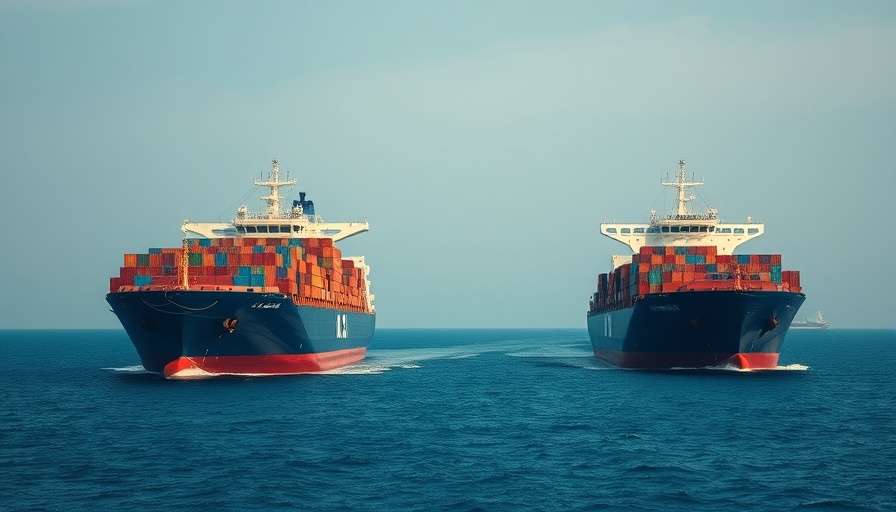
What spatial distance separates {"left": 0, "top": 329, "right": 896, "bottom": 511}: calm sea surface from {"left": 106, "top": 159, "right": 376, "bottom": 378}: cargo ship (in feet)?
6.15

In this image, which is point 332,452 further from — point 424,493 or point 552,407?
point 552,407

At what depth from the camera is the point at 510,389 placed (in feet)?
169

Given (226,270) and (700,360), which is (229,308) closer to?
(226,270)

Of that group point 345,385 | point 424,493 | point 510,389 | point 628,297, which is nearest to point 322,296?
point 345,385

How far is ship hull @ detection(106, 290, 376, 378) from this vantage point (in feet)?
157

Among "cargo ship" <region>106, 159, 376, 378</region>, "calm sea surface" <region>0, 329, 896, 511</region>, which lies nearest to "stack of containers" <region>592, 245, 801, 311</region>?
"calm sea surface" <region>0, 329, 896, 511</region>

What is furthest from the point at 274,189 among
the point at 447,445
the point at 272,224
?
the point at 447,445

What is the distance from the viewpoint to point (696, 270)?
5850 cm

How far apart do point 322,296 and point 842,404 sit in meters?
32.2

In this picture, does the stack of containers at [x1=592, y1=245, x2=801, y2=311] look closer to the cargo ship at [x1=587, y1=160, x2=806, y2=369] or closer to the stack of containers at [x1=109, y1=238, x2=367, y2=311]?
the cargo ship at [x1=587, y1=160, x2=806, y2=369]

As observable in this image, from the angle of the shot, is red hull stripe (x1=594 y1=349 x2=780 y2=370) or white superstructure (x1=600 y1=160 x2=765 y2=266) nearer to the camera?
red hull stripe (x1=594 y1=349 x2=780 y2=370)

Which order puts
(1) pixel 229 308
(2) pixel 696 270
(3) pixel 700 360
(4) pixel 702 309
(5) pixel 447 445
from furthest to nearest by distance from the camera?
(2) pixel 696 270, (3) pixel 700 360, (4) pixel 702 309, (1) pixel 229 308, (5) pixel 447 445

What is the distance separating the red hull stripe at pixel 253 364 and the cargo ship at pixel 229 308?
0.06 m

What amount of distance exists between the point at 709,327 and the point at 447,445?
26.3 meters
